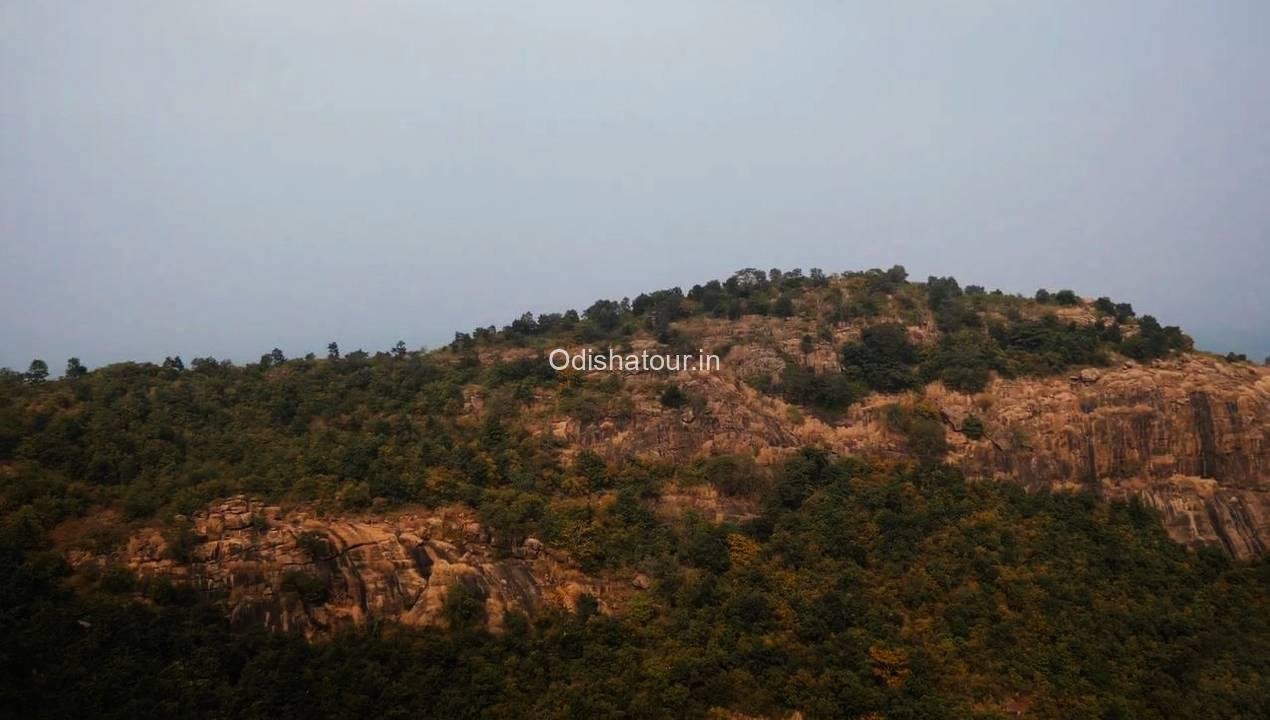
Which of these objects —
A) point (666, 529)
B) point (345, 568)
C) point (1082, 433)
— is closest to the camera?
point (345, 568)

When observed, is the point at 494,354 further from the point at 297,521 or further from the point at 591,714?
the point at 591,714

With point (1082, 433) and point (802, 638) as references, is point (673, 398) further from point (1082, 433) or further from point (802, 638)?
→ point (1082, 433)

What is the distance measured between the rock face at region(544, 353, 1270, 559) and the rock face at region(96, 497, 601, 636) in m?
8.67

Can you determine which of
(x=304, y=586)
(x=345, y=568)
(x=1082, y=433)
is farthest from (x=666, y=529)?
(x=1082, y=433)

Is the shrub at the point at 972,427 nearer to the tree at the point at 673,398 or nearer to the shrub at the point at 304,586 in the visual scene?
the tree at the point at 673,398

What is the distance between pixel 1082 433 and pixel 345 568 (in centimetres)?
3260

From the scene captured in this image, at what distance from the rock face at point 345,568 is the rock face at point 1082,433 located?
8675 millimetres

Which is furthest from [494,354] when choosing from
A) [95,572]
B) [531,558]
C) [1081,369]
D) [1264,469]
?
[1264,469]

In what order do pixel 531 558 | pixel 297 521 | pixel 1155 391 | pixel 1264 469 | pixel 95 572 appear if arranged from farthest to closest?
1. pixel 1155 391
2. pixel 1264 469
3. pixel 531 558
4. pixel 297 521
5. pixel 95 572

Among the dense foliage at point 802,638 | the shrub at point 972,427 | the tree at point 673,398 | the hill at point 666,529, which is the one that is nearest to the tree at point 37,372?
the hill at point 666,529

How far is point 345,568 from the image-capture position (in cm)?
2936

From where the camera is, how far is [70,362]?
39.8 meters

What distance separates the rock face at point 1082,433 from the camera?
36000 millimetres

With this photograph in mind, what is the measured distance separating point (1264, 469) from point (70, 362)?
5498 cm
